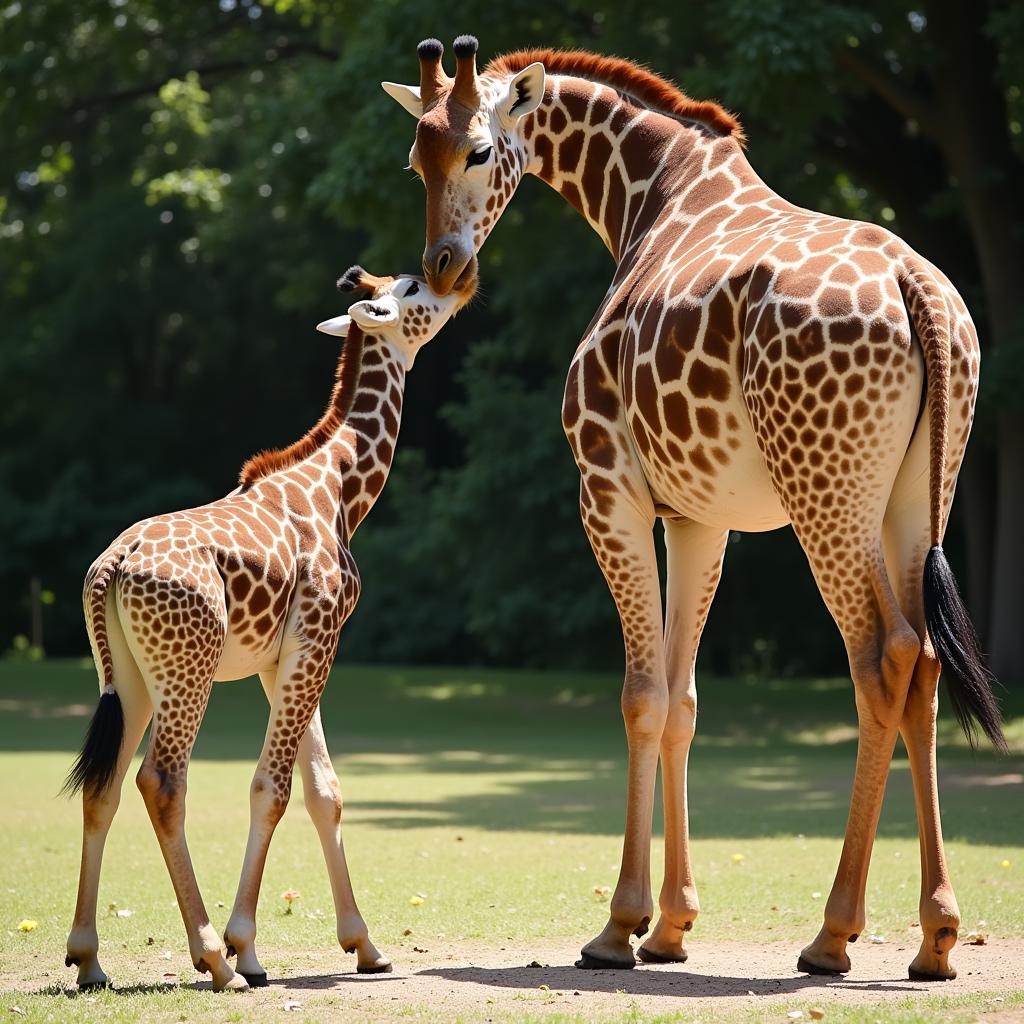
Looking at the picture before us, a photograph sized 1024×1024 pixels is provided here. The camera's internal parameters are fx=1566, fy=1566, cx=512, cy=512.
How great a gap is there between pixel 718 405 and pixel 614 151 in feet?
6.47

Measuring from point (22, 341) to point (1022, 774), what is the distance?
3094 centimetres

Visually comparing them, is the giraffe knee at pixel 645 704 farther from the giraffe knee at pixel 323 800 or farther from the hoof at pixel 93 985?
the hoof at pixel 93 985

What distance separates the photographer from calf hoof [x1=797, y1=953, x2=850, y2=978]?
6.61 metres

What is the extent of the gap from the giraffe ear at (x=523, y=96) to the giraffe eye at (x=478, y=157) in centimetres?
22

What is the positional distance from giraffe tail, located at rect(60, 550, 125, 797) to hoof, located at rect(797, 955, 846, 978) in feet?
10.0

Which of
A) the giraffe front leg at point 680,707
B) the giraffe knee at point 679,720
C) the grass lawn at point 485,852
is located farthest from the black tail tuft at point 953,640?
the giraffe knee at point 679,720

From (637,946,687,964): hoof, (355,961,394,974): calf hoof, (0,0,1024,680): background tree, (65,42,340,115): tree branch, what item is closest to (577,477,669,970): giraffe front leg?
(637,946,687,964): hoof

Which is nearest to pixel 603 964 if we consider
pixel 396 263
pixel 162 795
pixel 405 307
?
pixel 162 795

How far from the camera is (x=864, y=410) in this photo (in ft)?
20.8

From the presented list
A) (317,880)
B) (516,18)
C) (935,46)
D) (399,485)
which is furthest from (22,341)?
(317,880)

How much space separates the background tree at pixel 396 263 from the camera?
20.3 m

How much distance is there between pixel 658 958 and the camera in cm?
719

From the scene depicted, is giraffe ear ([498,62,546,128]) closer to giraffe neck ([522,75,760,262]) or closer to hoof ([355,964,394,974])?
giraffe neck ([522,75,760,262])

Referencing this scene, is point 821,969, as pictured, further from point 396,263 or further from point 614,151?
point 396,263
